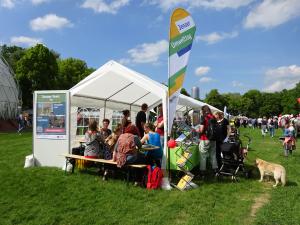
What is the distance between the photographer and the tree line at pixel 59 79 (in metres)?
42.5

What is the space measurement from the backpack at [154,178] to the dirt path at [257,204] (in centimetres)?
214

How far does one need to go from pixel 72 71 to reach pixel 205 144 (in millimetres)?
50404

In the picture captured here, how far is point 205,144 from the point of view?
341 inches

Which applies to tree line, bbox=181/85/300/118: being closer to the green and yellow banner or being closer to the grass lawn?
the green and yellow banner

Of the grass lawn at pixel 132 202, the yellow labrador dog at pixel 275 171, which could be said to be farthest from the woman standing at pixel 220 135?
the yellow labrador dog at pixel 275 171

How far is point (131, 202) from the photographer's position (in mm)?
6441

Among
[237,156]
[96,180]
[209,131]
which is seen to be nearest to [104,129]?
[96,180]

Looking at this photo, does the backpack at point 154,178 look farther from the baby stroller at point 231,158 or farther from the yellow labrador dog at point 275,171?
the yellow labrador dog at point 275,171

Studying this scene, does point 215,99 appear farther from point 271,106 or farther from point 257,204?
point 257,204

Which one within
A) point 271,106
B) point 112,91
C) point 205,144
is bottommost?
point 205,144

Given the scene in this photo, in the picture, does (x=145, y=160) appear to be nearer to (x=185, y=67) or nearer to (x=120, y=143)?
(x=120, y=143)

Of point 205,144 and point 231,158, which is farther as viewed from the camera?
point 231,158

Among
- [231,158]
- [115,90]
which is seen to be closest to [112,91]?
[115,90]

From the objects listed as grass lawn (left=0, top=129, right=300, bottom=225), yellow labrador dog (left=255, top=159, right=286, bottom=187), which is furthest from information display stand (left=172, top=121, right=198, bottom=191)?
yellow labrador dog (left=255, top=159, right=286, bottom=187)
